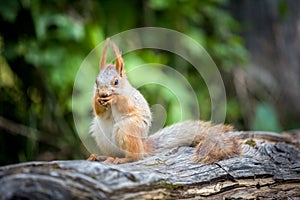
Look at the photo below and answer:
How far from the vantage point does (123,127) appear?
1.92 meters

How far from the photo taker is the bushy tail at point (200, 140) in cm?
198

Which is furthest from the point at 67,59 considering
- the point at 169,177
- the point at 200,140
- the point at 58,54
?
the point at 169,177

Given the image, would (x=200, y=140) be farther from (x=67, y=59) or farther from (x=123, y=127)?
(x=67, y=59)

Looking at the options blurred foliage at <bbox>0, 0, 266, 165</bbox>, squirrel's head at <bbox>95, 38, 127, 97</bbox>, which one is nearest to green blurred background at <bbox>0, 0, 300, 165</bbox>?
blurred foliage at <bbox>0, 0, 266, 165</bbox>

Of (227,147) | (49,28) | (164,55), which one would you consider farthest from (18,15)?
(227,147)

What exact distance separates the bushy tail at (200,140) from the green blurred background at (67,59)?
129cm

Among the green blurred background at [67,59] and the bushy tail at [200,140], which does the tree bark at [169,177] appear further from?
the green blurred background at [67,59]

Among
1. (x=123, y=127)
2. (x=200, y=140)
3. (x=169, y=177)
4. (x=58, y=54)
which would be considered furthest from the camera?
(x=58, y=54)

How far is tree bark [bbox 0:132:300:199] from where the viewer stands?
1425 mm

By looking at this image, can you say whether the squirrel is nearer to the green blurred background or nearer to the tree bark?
the tree bark

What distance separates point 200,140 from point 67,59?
159 cm

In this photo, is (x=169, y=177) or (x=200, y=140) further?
(x=200, y=140)

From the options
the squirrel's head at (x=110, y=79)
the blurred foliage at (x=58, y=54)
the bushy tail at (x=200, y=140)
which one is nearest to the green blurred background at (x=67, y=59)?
the blurred foliage at (x=58, y=54)

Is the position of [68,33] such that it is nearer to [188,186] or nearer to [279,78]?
[188,186]
